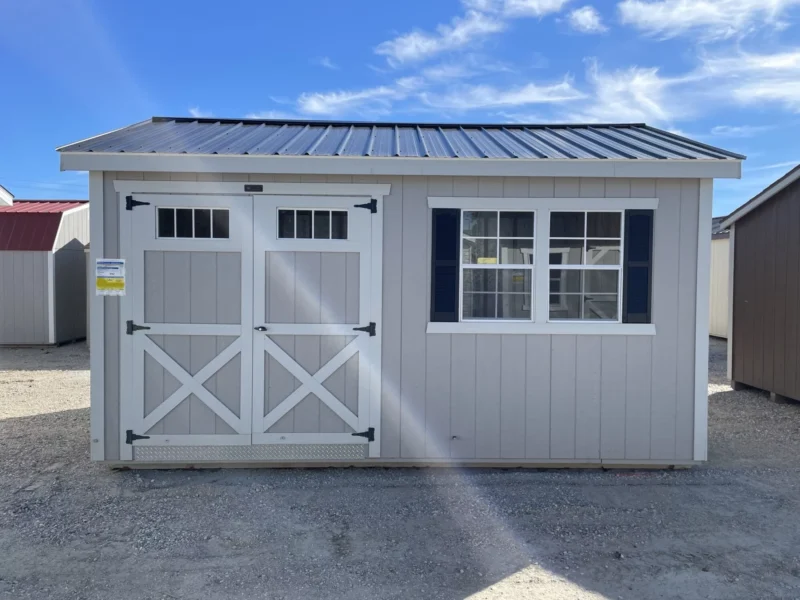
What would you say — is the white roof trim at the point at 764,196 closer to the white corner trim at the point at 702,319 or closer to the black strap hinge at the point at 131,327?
the white corner trim at the point at 702,319

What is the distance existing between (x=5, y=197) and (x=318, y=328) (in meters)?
12.4

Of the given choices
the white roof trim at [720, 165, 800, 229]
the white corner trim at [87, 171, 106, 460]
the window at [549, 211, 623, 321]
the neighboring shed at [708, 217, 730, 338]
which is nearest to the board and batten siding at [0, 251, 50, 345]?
the white corner trim at [87, 171, 106, 460]

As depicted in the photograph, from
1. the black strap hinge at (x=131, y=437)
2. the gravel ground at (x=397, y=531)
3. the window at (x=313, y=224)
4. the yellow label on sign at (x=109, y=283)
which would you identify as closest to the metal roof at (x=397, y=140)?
the window at (x=313, y=224)

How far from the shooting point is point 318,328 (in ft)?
14.1

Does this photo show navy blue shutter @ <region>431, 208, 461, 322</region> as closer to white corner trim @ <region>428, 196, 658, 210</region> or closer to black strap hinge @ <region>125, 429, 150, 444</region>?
white corner trim @ <region>428, 196, 658, 210</region>

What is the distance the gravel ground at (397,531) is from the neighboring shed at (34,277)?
6798 millimetres

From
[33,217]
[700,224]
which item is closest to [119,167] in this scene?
[700,224]

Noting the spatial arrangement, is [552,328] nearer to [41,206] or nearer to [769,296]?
[769,296]

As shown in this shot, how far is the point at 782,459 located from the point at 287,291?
4382 millimetres

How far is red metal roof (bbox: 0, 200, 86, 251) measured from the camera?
1077 centimetres

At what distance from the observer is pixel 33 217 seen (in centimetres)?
1111

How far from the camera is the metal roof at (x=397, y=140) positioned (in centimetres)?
428

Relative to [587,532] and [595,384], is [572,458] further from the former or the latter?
[587,532]

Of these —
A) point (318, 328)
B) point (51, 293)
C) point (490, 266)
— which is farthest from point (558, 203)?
point (51, 293)
